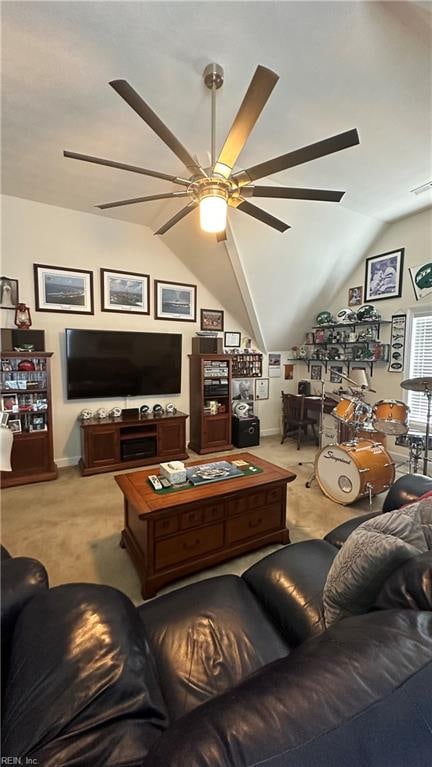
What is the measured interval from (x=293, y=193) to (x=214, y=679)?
2.23 meters

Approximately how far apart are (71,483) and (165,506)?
2.04 meters

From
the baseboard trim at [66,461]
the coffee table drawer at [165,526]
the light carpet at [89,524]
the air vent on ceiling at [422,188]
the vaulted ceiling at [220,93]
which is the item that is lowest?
the light carpet at [89,524]

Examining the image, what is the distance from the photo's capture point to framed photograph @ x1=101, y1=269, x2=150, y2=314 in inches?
154

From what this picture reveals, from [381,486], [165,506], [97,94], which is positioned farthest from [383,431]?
[97,94]

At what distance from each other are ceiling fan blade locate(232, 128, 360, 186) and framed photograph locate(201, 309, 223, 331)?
9.60 feet

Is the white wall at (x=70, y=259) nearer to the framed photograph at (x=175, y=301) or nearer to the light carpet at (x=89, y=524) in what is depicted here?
the framed photograph at (x=175, y=301)

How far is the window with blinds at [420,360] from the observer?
3.75 m

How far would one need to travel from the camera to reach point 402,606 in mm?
745

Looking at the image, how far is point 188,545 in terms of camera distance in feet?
6.32

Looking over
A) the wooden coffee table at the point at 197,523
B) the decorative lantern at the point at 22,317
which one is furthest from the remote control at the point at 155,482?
the decorative lantern at the point at 22,317

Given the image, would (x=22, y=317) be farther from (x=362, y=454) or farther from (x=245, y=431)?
(x=362, y=454)

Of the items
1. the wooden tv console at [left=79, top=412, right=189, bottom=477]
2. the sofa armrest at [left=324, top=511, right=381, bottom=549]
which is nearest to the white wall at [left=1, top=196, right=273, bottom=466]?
the wooden tv console at [left=79, top=412, right=189, bottom=477]

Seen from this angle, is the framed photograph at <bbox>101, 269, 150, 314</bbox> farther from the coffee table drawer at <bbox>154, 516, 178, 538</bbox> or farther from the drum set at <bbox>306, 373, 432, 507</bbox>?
the coffee table drawer at <bbox>154, 516, 178, 538</bbox>

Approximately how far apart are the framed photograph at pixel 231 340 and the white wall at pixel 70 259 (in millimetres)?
801
